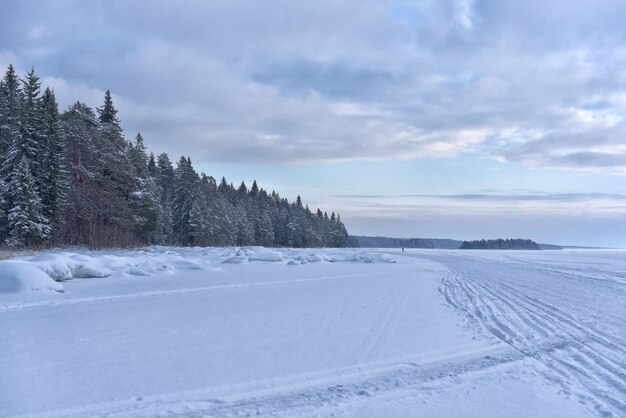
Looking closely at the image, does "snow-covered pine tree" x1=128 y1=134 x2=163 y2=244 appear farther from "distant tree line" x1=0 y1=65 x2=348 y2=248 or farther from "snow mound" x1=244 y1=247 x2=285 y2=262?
"snow mound" x1=244 y1=247 x2=285 y2=262

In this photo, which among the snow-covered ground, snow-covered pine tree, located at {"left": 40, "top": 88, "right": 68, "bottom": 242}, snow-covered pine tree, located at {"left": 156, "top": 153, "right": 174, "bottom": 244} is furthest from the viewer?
snow-covered pine tree, located at {"left": 156, "top": 153, "right": 174, "bottom": 244}

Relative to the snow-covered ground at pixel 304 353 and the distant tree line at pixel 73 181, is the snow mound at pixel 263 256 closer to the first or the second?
the distant tree line at pixel 73 181

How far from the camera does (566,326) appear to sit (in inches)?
346

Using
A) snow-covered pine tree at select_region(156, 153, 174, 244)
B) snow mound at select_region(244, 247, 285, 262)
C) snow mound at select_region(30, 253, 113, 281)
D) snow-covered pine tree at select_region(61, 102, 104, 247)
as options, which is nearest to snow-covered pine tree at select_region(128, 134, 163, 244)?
snow-covered pine tree at select_region(156, 153, 174, 244)

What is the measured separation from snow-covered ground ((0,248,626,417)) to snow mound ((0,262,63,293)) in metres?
0.04

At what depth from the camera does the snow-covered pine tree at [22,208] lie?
31.4 metres

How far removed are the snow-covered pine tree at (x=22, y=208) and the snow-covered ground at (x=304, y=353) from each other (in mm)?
21798

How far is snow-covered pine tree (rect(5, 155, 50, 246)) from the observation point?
103 ft

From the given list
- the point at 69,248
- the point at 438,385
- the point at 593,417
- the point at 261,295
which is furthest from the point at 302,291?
the point at 69,248

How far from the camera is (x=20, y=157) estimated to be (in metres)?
33.4

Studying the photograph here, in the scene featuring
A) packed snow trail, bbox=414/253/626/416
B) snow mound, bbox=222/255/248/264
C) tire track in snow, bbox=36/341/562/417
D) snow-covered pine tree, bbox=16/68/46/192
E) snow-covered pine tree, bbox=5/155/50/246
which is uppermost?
snow-covered pine tree, bbox=16/68/46/192

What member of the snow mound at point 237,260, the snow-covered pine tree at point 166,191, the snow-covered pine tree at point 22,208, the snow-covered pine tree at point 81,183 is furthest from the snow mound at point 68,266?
the snow-covered pine tree at point 166,191

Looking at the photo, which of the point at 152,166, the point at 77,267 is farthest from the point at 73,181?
the point at 152,166

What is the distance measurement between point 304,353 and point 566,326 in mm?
5595
